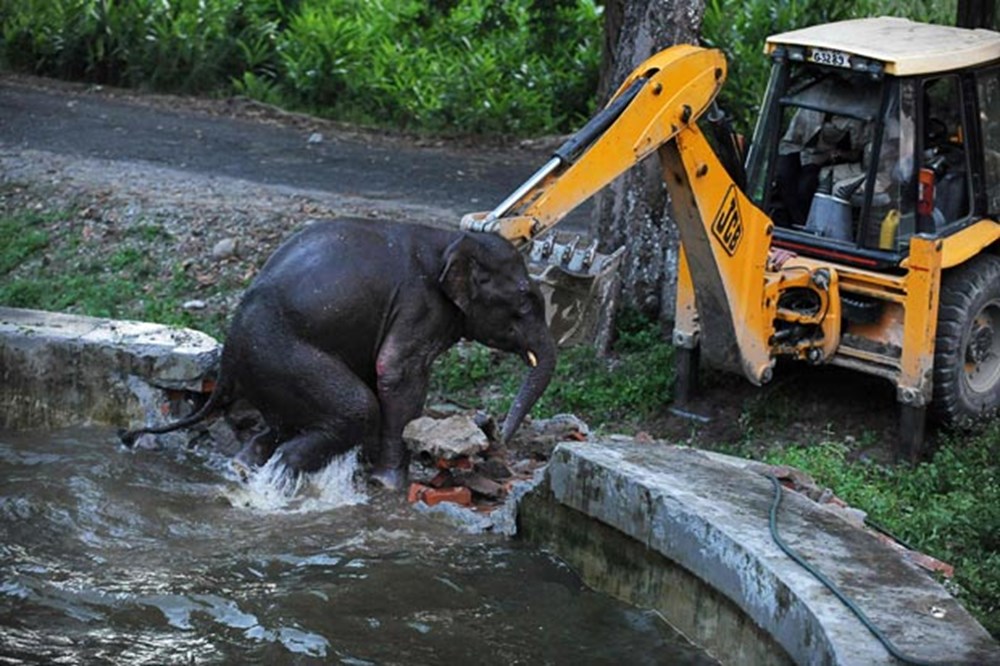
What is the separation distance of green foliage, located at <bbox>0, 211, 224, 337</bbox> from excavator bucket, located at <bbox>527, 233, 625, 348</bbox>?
3103mm

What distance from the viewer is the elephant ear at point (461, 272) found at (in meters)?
9.23

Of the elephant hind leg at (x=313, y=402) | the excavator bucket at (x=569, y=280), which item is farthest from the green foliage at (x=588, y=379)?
the elephant hind leg at (x=313, y=402)

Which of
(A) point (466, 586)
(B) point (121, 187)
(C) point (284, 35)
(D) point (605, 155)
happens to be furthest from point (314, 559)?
(C) point (284, 35)

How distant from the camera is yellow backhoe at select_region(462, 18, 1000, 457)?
33.9 ft

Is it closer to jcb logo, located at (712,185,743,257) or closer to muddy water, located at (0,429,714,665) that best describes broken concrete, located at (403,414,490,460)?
muddy water, located at (0,429,714,665)

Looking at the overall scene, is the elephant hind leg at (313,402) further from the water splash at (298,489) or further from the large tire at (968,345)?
the large tire at (968,345)

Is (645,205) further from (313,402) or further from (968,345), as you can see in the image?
(313,402)

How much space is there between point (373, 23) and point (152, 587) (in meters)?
13.6

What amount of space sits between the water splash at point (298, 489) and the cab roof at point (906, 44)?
374 cm

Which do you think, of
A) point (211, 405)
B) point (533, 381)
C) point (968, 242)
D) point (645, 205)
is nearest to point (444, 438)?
point (533, 381)

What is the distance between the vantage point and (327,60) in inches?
766

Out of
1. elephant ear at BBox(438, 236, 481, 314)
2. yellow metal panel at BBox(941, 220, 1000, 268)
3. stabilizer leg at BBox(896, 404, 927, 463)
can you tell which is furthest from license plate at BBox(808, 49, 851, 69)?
elephant ear at BBox(438, 236, 481, 314)

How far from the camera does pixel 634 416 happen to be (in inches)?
453

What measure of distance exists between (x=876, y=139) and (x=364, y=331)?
10.8 feet
